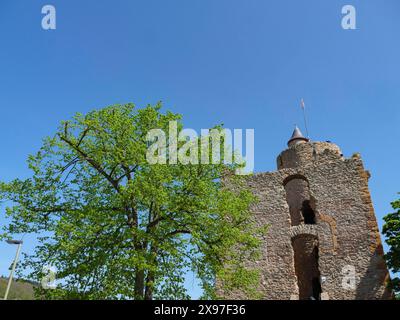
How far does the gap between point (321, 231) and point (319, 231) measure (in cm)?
12

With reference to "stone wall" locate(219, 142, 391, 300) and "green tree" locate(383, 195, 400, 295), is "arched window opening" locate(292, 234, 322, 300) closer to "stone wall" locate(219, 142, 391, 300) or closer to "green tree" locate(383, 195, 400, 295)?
"stone wall" locate(219, 142, 391, 300)

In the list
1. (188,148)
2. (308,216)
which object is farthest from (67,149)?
(308,216)

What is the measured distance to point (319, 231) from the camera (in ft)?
62.3

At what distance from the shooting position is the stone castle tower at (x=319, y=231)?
56.2 feet

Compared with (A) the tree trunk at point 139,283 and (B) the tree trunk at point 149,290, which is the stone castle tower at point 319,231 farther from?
(A) the tree trunk at point 139,283

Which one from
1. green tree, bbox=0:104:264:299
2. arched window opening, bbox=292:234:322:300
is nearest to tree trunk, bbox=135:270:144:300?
green tree, bbox=0:104:264:299

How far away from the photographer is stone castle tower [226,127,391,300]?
17141 mm

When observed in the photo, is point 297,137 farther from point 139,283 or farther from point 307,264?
point 139,283

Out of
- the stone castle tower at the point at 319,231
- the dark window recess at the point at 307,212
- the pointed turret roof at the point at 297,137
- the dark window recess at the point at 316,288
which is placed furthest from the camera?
the pointed turret roof at the point at 297,137

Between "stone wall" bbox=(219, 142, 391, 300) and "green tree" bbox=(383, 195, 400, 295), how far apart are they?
55 centimetres

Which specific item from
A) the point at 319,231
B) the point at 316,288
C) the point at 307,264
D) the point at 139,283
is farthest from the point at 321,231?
the point at 139,283

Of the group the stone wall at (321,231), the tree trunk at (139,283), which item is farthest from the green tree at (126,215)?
the stone wall at (321,231)

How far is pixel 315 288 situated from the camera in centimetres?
2033
